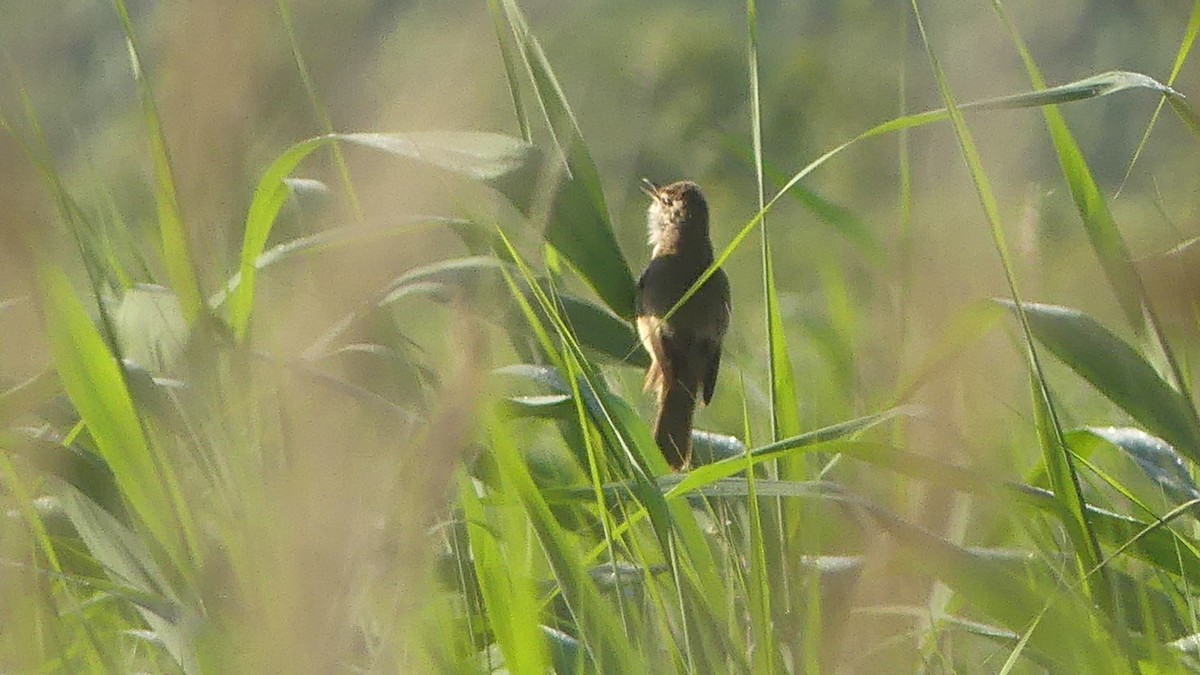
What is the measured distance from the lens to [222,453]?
1.41m

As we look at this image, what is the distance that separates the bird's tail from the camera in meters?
2.13

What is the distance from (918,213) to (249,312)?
0.89 meters

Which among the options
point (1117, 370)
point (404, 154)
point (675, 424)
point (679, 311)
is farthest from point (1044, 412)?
point (679, 311)

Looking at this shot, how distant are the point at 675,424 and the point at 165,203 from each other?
1.03 meters

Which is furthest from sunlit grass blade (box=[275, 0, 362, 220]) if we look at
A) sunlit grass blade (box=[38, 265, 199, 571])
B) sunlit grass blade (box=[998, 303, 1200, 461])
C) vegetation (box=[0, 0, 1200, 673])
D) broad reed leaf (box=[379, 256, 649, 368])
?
sunlit grass blade (box=[998, 303, 1200, 461])

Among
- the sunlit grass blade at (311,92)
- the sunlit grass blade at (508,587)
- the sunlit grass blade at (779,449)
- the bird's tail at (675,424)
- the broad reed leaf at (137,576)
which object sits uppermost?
the sunlit grass blade at (311,92)

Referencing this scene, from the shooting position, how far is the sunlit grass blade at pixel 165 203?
4.80 feet

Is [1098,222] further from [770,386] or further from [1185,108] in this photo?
[770,386]

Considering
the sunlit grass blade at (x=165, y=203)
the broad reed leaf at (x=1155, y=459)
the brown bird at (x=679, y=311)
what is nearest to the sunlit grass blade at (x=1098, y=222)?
the broad reed leaf at (x=1155, y=459)

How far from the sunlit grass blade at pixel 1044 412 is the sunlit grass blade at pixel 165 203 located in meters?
0.72

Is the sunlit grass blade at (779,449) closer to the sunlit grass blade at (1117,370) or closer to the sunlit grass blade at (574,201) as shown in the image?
the sunlit grass blade at (1117,370)

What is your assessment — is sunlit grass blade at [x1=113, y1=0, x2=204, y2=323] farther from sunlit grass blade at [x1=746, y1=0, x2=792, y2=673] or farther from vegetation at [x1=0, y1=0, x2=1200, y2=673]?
sunlit grass blade at [x1=746, y1=0, x2=792, y2=673]

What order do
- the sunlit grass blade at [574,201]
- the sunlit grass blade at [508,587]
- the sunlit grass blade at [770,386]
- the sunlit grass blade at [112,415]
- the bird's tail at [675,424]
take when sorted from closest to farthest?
the sunlit grass blade at [508,587]
the sunlit grass blade at [112,415]
the sunlit grass blade at [770,386]
the sunlit grass blade at [574,201]
the bird's tail at [675,424]

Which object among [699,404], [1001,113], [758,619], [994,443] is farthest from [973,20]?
[699,404]
